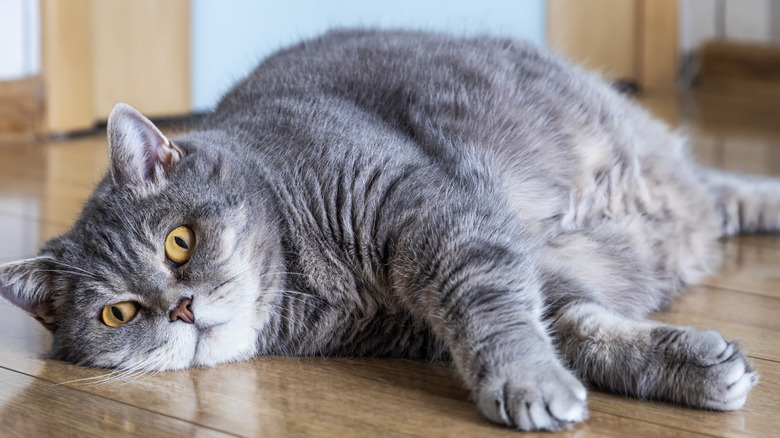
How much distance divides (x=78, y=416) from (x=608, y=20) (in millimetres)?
3621

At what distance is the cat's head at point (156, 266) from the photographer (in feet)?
4.37

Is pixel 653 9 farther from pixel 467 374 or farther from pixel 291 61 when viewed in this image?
pixel 467 374

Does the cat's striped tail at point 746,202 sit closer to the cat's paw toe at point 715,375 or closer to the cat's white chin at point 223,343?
the cat's paw toe at point 715,375

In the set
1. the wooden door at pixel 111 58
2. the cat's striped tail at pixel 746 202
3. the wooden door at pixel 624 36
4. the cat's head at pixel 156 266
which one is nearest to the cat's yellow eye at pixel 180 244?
the cat's head at pixel 156 266

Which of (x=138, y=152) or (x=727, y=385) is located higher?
(x=138, y=152)

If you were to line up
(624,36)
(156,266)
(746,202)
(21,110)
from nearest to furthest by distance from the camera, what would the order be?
(156,266) → (746,202) → (21,110) → (624,36)

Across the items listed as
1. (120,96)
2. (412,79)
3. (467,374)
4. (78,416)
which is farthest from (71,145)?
(467,374)

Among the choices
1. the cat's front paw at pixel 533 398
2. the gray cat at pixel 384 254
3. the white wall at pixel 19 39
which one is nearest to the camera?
the cat's front paw at pixel 533 398

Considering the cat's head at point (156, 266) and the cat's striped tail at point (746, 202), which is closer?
the cat's head at point (156, 266)

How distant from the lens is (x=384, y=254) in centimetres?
138

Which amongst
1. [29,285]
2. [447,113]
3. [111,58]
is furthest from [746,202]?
[111,58]

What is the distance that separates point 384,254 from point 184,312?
0.31 metres

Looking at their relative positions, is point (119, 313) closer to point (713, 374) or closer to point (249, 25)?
point (713, 374)

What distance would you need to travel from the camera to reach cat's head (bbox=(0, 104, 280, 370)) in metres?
1.33
